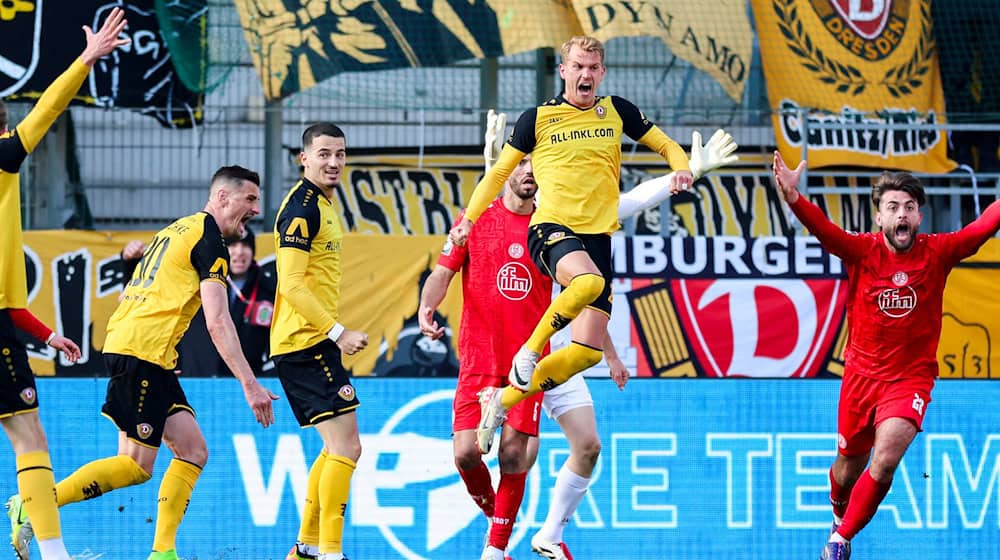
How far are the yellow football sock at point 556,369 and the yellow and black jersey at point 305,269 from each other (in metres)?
1.02

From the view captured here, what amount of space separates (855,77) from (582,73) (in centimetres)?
720

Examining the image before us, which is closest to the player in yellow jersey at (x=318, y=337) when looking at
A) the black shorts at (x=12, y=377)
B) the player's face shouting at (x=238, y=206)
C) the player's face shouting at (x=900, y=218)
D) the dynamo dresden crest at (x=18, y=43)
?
the player's face shouting at (x=238, y=206)

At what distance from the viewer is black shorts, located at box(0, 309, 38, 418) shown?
6812mm

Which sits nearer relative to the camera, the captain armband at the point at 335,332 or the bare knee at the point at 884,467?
the captain armband at the point at 335,332

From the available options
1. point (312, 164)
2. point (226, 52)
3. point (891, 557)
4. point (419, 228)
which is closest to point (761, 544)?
point (891, 557)

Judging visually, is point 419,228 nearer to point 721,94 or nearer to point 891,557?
point 721,94

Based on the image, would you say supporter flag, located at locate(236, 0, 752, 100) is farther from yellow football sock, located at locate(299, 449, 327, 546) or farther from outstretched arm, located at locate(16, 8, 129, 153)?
outstretched arm, located at locate(16, 8, 129, 153)

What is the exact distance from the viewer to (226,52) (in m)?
13.0

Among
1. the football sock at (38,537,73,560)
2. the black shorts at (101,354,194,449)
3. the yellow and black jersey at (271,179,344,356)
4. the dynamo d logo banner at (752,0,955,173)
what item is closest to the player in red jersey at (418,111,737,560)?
the yellow and black jersey at (271,179,344,356)

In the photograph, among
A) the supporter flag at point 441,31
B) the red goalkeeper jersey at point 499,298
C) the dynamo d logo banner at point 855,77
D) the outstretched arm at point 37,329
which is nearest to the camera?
the outstretched arm at point 37,329

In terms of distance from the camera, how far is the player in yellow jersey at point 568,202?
756 centimetres

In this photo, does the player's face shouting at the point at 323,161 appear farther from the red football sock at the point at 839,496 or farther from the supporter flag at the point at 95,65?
the supporter flag at the point at 95,65

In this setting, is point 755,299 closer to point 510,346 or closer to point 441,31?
point 441,31

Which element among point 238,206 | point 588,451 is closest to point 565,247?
point 588,451
